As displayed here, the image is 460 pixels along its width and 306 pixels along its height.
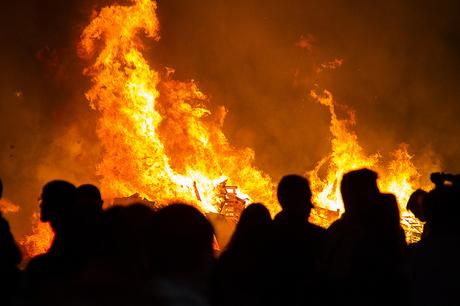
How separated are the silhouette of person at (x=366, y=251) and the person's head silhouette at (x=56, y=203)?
1.85 metres

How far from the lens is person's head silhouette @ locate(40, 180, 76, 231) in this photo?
11.1 ft

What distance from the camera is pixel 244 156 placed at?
18391 millimetres

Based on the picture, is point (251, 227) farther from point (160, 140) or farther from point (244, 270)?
point (160, 140)

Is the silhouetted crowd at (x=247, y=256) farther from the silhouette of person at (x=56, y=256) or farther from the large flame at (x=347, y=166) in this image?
the large flame at (x=347, y=166)

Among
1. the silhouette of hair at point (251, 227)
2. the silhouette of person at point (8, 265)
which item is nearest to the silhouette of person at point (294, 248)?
the silhouette of hair at point (251, 227)

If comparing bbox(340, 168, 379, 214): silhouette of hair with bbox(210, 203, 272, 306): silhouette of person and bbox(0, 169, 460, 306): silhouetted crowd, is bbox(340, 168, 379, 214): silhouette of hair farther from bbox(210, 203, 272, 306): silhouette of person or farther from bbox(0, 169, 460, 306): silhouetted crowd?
bbox(210, 203, 272, 306): silhouette of person

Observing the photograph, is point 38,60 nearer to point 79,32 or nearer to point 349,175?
point 79,32

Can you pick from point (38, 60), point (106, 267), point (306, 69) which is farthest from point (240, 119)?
point (106, 267)

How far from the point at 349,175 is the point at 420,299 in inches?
40.6

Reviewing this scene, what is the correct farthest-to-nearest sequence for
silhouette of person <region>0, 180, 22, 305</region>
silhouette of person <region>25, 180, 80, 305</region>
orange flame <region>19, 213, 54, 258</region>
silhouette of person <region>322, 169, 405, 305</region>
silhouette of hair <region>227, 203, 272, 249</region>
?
orange flame <region>19, 213, 54, 258</region> < silhouette of hair <region>227, 203, 272, 249</region> < silhouette of person <region>0, 180, 22, 305</region> < silhouette of person <region>322, 169, 405, 305</region> < silhouette of person <region>25, 180, 80, 305</region>

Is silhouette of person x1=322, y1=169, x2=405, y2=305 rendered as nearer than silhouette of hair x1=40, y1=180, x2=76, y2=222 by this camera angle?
Yes

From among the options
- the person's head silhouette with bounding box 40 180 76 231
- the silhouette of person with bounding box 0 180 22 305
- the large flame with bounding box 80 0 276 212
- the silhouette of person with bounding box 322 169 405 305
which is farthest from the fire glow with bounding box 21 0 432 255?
the silhouette of person with bounding box 322 169 405 305

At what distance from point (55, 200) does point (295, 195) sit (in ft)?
5.74

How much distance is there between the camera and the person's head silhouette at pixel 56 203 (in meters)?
3.38
